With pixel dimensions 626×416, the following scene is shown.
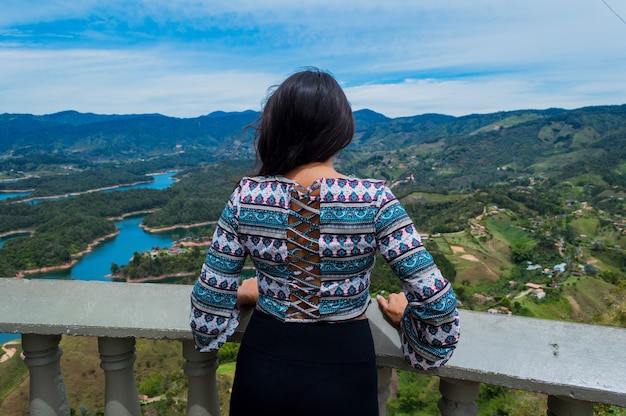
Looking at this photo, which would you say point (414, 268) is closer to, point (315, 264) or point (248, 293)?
point (315, 264)

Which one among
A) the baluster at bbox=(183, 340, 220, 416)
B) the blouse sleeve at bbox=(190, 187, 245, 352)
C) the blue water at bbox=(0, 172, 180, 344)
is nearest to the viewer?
the blouse sleeve at bbox=(190, 187, 245, 352)

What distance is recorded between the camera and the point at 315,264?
3.18ft

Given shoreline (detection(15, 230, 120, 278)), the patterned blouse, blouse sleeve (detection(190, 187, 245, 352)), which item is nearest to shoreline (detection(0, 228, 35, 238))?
shoreline (detection(15, 230, 120, 278))

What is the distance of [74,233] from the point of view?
149 feet

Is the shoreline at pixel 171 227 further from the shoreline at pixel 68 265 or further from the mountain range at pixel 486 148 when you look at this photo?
the mountain range at pixel 486 148

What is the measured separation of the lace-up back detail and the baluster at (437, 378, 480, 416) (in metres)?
0.43

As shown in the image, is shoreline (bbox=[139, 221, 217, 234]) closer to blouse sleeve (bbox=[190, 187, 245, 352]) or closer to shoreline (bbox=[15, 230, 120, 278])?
shoreline (bbox=[15, 230, 120, 278])

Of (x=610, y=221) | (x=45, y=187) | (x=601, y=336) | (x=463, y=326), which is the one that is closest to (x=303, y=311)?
(x=463, y=326)

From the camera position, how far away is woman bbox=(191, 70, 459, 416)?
0.93 metres

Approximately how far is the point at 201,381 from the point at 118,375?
10.1 inches

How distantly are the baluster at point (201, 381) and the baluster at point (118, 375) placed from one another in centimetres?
18

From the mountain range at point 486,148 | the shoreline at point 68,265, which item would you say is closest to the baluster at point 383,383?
the shoreline at point 68,265

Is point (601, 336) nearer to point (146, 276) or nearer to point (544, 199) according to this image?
point (146, 276)

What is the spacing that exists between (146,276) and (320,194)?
36.4m
